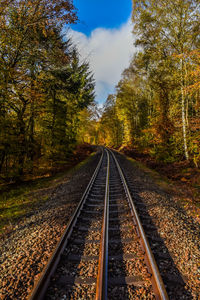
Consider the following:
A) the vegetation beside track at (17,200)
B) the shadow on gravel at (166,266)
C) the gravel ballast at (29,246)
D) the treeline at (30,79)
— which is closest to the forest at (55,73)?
the treeline at (30,79)

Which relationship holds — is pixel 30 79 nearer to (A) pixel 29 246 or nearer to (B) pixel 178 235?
(A) pixel 29 246

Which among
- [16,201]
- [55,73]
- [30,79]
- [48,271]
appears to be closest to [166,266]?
[48,271]

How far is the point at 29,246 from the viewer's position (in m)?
Answer: 3.77

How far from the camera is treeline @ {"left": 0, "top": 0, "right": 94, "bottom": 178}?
765 centimetres

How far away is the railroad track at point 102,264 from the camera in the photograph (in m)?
2.59

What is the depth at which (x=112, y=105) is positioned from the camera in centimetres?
3762

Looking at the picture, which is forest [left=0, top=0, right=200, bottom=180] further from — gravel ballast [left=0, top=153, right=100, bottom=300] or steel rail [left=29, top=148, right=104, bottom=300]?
steel rail [left=29, top=148, right=104, bottom=300]

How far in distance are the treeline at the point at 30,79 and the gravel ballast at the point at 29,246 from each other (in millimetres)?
5026

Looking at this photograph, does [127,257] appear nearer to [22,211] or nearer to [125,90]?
[22,211]

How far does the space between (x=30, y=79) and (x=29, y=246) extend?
938 cm

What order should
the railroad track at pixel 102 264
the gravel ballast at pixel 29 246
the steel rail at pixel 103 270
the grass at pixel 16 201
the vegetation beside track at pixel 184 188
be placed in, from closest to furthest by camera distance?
the steel rail at pixel 103 270 → the railroad track at pixel 102 264 → the gravel ballast at pixel 29 246 → the grass at pixel 16 201 → the vegetation beside track at pixel 184 188

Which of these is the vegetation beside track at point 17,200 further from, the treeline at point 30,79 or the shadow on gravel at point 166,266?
the shadow on gravel at point 166,266

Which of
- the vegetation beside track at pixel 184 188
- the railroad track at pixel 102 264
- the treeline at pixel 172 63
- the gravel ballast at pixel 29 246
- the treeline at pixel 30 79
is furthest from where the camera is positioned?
the treeline at pixel 172 63

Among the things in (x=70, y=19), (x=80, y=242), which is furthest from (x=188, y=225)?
(x=70, y=19)
